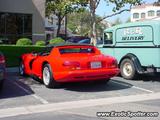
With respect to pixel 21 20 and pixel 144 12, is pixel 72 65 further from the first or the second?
pixel 144 12

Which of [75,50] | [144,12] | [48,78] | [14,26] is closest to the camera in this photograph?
[48,78]

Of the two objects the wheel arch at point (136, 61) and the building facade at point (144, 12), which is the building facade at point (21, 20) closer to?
the wheel arch at point (136, 61)

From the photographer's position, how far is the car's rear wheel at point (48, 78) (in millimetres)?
11000

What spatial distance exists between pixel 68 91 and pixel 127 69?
3.48 meters

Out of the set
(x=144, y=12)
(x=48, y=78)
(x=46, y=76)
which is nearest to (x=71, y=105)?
(x=48, y=78)

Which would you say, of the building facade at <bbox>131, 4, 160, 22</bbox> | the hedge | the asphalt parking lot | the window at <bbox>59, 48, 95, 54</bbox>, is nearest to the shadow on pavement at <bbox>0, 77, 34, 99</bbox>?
the asphalt parking lot

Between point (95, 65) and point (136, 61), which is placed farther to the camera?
point (136, 61)

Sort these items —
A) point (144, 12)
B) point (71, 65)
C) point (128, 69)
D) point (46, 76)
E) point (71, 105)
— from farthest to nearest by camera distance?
point (144, 12) → point (128, 69) → point (46, 76) → point (71, 65) → point (71, 105)

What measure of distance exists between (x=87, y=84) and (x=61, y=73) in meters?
1.79

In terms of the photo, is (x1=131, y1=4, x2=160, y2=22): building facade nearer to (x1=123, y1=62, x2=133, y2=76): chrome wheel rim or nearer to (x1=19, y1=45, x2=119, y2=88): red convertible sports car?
(x1=123, y1=62, x2=133, y2=76): chrome wheel rim

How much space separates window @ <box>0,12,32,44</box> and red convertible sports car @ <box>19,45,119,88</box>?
18.8 meters

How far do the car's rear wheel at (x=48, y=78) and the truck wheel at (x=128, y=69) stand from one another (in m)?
3.29

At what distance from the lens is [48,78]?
1122cm

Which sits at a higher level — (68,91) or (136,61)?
(136,61)
